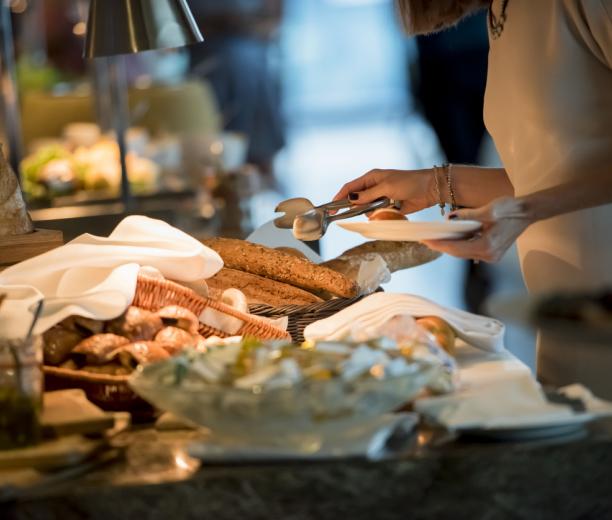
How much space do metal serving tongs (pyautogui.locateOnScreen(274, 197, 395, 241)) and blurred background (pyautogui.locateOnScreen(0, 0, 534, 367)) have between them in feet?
1.14

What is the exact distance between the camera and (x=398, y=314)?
6.44 ft

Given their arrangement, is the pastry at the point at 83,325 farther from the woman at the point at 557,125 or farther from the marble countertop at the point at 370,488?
the woman at the point at 557,125

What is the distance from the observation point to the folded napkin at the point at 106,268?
192 centimetres

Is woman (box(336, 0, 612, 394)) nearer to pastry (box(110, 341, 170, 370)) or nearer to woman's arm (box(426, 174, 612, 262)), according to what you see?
woman's arm (box(426, 174, 612, 262))

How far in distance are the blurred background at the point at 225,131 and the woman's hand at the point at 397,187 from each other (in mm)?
371

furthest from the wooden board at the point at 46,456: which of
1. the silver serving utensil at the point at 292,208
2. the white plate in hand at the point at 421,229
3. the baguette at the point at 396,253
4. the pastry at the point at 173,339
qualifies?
the baguette at the point at 396,253

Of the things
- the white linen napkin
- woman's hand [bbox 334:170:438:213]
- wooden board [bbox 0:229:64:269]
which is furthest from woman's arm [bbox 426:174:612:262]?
wooden board [bbox 0:229:64:269]

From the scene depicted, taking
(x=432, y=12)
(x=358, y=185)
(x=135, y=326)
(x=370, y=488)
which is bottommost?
(x=370, y=488)

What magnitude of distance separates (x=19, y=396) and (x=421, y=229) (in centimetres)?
67

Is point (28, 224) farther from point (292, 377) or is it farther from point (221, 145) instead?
point (221, 145)

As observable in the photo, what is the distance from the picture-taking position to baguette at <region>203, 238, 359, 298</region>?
244cm

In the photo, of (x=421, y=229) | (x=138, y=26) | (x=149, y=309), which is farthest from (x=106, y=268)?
(x=138, y=26)

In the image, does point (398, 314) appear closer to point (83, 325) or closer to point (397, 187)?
point (83, 325)

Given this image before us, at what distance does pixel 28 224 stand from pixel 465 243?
3.27 ft
